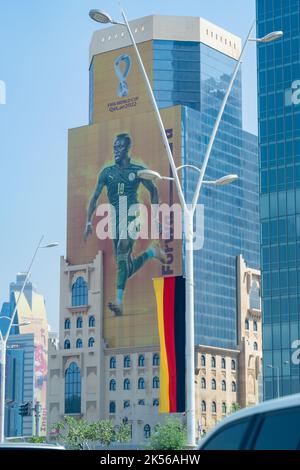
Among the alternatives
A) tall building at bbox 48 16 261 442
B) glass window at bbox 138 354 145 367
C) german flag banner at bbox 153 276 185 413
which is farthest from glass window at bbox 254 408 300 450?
glass window at bbox 138 354 145 367

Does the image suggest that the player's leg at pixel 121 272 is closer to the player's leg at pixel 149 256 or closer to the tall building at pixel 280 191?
the player's leg at pixel 149 256

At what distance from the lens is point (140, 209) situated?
5969 inches

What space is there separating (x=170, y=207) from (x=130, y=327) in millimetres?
17547

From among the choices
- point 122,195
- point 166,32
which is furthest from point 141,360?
point 166,32

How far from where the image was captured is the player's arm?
158 meters

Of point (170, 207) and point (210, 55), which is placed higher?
point (210, 55)

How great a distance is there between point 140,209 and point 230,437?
474ft

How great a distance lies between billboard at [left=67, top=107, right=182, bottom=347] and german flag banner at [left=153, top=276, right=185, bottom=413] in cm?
11860

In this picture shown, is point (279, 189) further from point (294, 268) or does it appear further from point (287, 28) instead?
point (287, 28)

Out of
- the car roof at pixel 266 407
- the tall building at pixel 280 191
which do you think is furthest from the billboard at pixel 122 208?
the car roof at pixel 266 407

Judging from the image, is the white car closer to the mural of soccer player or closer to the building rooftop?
the mural of soccer player

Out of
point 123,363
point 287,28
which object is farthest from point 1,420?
point 123,363

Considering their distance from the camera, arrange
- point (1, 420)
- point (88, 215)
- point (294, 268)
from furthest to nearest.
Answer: point (88, 215)
point (294, 268)
point (1, 420)

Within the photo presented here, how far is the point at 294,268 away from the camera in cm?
10888
